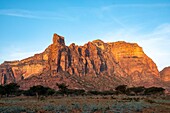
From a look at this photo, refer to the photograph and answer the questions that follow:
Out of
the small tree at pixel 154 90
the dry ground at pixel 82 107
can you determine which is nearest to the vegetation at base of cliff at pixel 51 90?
the small tree at pixel 154 90

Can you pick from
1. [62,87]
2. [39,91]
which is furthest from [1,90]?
[62,87]

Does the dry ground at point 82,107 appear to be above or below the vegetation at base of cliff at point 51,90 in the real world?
below

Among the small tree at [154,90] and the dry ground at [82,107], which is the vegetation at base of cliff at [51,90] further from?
the dry ground at [82,107]

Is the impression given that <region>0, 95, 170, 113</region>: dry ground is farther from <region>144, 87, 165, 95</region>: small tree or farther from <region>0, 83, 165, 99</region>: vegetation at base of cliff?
<region>144, 87, 165, 95</region>: small tree

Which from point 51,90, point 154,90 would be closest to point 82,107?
point 51,90

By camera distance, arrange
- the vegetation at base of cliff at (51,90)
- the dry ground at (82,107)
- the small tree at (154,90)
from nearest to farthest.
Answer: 1. the dry ground at (82,107)
2. the vegetation at base of cliff at (51,90)
3. the small tree at (154,90)

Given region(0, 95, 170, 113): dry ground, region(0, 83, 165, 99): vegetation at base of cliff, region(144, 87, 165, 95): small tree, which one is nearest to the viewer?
region(0, 95, 170, 113): dry ground

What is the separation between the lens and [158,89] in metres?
122

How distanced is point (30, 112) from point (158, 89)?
341ft

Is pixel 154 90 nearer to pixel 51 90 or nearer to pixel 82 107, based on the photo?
pixel 51 90

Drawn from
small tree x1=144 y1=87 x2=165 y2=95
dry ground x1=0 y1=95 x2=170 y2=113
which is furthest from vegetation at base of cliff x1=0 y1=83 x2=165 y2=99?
dry ground x1=0 y1=95 x2=170 y2=113

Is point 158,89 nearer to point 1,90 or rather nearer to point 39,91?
point 39,91

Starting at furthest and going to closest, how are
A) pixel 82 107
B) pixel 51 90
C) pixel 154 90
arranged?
pixel 154 90 < pixel 51 90 < pixel 82 107

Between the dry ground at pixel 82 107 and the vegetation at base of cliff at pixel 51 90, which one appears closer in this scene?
the dry ground at pixel 82 107
